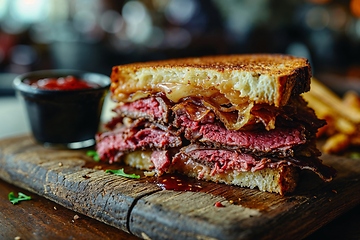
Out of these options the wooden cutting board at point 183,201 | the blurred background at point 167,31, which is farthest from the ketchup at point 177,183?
the blurred background at point 167,31

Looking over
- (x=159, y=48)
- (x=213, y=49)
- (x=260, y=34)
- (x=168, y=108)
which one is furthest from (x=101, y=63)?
(x=168, y=108)

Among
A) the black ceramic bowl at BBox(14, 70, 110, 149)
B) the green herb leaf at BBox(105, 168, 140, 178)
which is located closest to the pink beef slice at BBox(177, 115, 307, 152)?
the green herb leaf at BBox(105, 168, 140, 178)

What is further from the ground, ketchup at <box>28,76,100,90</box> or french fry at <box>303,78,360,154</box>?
ketchup at <box>28,76,100,90</box>

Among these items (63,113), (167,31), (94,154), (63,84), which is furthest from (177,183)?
(167,31)

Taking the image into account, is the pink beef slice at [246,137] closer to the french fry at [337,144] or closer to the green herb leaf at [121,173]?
the green herb leaf at [121,173]

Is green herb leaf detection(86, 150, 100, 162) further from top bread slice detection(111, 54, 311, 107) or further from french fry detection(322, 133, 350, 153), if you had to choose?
french fry detection(322, 133, 350, 153)
